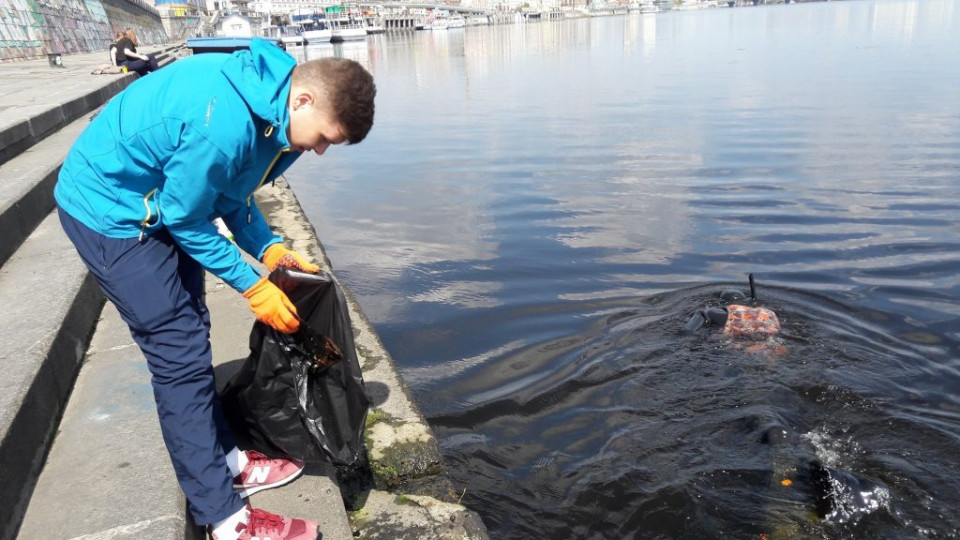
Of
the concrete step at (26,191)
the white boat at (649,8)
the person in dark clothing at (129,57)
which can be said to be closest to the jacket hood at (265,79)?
the concrete step at (26,191)

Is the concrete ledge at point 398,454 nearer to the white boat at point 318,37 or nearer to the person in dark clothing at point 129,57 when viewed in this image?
the person in dark clothing at point 129,57

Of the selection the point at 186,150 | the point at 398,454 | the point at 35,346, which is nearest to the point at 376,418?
the point at 398,454

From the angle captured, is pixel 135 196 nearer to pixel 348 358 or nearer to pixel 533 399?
pixel 348 358

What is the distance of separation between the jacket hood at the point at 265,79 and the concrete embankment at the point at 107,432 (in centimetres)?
137

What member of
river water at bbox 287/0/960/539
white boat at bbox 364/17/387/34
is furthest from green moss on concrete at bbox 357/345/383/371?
white boat at bbox 364/17/387/34

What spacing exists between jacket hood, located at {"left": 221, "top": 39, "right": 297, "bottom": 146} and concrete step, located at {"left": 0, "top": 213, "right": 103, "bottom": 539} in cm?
142

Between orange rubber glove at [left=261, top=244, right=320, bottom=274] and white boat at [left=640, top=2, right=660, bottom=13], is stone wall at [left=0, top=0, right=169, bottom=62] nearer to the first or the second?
orange rubber glove at [left=261, top=244, right=320, bottom=274]

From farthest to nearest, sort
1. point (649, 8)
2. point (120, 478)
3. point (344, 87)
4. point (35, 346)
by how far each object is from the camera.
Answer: point (649, 8)
point (35, 346)
point (120, 478)
point (344, 87)

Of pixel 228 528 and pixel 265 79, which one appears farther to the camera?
pixel 228 528

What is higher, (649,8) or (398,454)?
(649,8)

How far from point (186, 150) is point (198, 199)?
16cm

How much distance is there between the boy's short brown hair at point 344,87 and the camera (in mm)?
2389

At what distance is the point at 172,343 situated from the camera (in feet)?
8.41

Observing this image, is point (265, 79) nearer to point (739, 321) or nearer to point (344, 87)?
point (344, 87)
